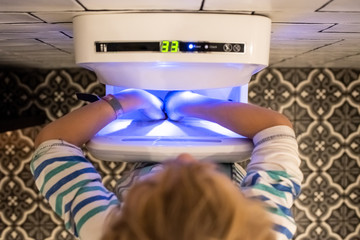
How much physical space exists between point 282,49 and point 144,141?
1.52 feet

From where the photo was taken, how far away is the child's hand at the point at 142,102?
2.72ft

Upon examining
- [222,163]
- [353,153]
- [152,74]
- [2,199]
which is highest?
[152,74]

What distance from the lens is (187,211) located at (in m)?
0.44

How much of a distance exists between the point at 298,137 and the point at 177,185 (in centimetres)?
118

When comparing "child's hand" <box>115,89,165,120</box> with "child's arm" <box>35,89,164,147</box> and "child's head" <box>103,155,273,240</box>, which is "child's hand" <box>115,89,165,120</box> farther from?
"child's head" <box>103,155,273,240</box>

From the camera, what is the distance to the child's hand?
83 centimetres

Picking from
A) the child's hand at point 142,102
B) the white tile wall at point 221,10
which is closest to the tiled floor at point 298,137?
the white tile wall at point 221,10

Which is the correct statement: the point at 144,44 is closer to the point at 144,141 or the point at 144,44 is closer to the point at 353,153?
the point at 144,141

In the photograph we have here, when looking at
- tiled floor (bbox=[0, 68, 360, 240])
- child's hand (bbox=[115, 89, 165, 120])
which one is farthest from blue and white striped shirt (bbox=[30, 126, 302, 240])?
tiled floor (bbox=[0, 68, 360, 240])

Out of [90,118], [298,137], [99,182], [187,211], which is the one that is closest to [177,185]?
[187,211]

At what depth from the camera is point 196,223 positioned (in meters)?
0.44

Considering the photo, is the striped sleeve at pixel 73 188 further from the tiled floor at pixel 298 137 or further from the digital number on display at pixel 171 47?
the tiled floor at pixel 298 137

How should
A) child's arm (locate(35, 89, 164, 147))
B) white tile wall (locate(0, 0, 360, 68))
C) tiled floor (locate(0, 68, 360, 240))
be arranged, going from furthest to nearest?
tiled floor (locate(0, 68, 360, 240))
child's arm (locate(35, 89, 164, 147))
white tile wall (locate(0, 0, 360, 68))

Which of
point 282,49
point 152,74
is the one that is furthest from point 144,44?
point 282,49
